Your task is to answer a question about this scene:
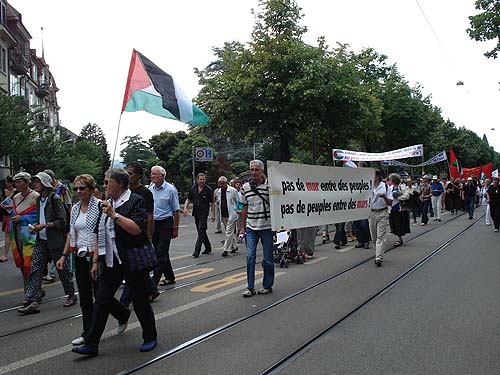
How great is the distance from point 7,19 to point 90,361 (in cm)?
4708

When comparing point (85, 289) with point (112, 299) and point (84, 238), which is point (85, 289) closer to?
point (112, 299)

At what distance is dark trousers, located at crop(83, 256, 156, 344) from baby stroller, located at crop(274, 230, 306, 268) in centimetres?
516

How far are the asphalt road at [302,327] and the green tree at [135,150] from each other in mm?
49372

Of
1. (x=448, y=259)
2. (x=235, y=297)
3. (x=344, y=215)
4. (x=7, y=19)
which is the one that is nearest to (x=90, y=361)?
(x=235, y=297)

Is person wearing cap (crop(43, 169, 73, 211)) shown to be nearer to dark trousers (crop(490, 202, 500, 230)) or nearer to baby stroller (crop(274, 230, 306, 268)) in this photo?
baby stroller (crop(274, 230, 306, 268))

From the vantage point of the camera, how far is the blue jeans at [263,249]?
725cm

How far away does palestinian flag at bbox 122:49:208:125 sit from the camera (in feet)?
19.9

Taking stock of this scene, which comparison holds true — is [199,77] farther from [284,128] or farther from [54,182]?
[54,182]

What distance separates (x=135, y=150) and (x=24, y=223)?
180 ft

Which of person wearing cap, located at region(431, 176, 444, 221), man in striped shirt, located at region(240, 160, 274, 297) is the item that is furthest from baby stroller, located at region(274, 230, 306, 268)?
person wearing cap, located at region(431, 176, 444, 221)

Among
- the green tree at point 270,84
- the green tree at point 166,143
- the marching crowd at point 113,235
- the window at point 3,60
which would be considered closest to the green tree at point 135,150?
the green tree at point 166,143

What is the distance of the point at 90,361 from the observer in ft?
15.5

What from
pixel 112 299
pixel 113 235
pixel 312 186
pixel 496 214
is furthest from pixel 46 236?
pixel 496 214

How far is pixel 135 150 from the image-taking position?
61125 millimetres
